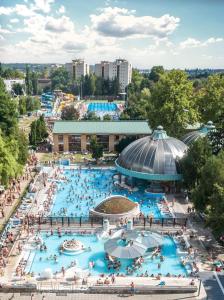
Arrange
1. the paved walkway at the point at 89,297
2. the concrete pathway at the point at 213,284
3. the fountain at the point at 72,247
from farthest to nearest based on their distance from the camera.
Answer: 1. the fountain at the point at 72,247
2. the concrete pathway at the point at 213,284
3. the paved walkway at the point at 89,297

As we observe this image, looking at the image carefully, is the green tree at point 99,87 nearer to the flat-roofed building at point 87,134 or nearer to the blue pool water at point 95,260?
the flat-roofed building at point 87,134

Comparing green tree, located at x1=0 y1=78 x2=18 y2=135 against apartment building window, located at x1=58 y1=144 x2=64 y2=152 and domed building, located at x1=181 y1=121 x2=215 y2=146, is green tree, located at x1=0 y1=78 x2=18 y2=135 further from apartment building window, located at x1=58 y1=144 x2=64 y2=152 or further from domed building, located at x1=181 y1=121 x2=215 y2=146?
domed building, located at x1=181 y1=121 x2=215 y2=146

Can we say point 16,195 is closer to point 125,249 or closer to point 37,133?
point 125,249

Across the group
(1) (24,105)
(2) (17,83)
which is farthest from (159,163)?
(2) (17,83)

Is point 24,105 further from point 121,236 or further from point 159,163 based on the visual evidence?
point 121,236

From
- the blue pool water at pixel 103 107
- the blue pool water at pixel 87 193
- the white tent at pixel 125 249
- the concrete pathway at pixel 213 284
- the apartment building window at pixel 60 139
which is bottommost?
the blue pool water at pixel 87 193

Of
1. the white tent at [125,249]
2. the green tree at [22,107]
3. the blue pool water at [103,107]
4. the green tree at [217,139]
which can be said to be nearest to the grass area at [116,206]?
the white tent at [125,249]

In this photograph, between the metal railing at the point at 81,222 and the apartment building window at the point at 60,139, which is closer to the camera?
the metal railing at the point at 81,222
